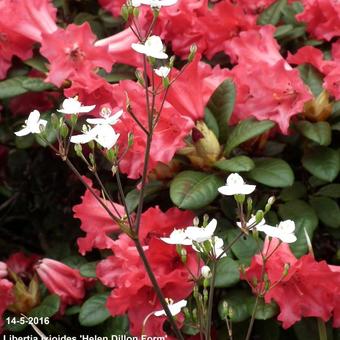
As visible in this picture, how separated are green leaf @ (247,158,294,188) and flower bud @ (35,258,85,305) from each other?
423 millimetres

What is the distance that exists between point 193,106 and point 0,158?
89 centimetres

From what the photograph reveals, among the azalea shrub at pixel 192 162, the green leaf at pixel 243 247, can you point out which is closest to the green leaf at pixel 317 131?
the azalea shrub at pixel 192 162

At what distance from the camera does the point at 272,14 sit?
6.20 ft

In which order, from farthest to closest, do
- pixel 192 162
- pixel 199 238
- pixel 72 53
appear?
Answer: 1. pixel 72 53
2. pixel 192 162
3. pixel 199 238

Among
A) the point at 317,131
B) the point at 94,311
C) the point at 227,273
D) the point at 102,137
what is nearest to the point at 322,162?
the point at 317,131

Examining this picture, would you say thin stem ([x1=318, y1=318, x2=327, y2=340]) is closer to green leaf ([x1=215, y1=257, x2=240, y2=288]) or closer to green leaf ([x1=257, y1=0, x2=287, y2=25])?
green leaf ([x1=215, y1=257, x2=240, y2=288])

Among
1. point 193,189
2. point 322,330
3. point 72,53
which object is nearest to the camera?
point 322,330

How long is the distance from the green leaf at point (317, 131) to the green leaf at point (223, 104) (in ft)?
0.45

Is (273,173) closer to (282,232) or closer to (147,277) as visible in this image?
(147,277)

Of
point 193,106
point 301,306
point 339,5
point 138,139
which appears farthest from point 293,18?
point 301,306

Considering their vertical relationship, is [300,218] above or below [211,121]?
below

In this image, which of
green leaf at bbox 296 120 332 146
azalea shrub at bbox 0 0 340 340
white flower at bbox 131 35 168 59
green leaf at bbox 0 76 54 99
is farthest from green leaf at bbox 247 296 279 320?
green leaf at bbox 0 76 54 99

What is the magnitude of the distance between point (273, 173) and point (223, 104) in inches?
7.5

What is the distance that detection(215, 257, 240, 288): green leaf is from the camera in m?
1.38
